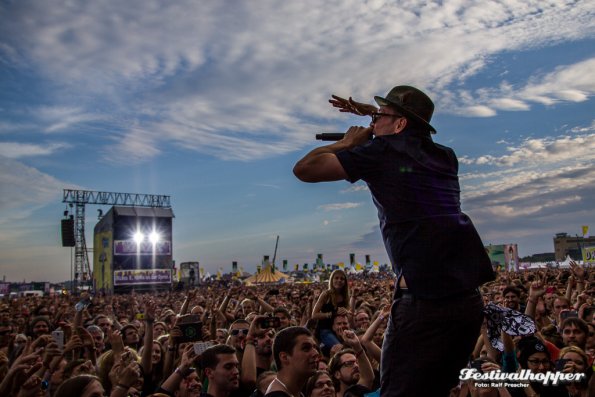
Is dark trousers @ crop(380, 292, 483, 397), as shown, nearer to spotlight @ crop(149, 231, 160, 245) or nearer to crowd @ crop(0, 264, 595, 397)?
crowd @ crop(0, 264, 595, 397)

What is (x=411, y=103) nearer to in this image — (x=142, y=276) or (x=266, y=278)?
(x=266, y=278)

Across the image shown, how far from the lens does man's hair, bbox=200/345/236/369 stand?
460 centimetres

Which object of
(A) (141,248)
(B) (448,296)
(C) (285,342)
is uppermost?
(A) (141,248)

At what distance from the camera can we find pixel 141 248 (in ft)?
191

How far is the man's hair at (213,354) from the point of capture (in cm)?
460

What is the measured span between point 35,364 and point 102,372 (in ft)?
4.08

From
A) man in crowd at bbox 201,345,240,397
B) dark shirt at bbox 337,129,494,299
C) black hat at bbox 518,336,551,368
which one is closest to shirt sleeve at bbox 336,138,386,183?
dark shirt at bbox 337,129,494,299

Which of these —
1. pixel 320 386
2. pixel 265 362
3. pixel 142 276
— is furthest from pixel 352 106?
pixel 142 276

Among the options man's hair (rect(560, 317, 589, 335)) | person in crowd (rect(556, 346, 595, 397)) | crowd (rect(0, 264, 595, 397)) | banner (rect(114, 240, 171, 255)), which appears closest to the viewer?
crowd (rect(0, 264, 595, 397))

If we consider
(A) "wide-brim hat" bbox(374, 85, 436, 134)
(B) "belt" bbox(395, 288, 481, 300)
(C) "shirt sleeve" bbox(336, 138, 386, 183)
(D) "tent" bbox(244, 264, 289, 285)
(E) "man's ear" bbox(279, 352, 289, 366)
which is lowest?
(D) "tent" bbox(244, 264, 289, 285)

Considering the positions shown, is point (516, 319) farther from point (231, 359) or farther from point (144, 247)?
point (144, 247)

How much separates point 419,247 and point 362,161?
0.46 metres

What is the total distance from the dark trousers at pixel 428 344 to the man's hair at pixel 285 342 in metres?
1.89

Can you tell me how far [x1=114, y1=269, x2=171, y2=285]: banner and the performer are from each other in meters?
57.4
